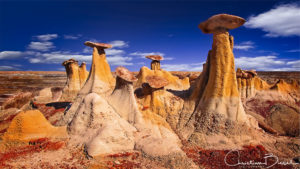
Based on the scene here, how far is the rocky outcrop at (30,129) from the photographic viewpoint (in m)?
7.27

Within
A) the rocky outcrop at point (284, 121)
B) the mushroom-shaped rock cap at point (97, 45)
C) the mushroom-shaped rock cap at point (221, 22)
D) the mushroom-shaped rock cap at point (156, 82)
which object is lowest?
the rocky outcrop at point (284, 121)

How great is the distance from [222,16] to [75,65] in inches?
593

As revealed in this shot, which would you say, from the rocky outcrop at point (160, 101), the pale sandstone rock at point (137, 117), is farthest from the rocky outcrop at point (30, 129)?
the rocky outcrop at point (160, 101)

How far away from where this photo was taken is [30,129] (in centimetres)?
754

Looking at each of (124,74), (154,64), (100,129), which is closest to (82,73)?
(154,64)

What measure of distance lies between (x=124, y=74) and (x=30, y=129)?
15.5ft

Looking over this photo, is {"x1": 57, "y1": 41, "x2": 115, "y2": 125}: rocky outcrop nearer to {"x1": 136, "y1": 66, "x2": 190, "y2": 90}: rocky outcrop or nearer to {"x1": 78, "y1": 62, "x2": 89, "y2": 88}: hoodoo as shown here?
{"x1": 136, "y1": 66, "x2": 190, "y2": 90}: rocky outcrop

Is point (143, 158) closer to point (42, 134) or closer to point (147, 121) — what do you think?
point (147, 121)

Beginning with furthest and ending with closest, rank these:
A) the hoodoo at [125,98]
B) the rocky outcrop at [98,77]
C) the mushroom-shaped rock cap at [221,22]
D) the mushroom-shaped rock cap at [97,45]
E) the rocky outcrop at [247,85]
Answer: the rocky outcrop at [247,85] → the mushroom-shaped rock cap at [97,45] → the rocky outcrop at [98,77] → the hoodoo at [125,98] → the mushroom-shaped rock cap at [221,22]

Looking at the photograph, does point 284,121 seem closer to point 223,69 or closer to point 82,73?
point 223,69

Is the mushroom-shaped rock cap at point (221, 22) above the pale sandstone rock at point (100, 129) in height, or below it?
above

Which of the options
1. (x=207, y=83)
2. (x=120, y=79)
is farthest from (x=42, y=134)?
(x=207, y=83)

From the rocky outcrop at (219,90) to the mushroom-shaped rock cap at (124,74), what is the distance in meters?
3.68

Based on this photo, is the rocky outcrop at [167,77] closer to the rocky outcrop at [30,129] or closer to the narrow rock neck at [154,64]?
the narrow rock neck at [154,64]
